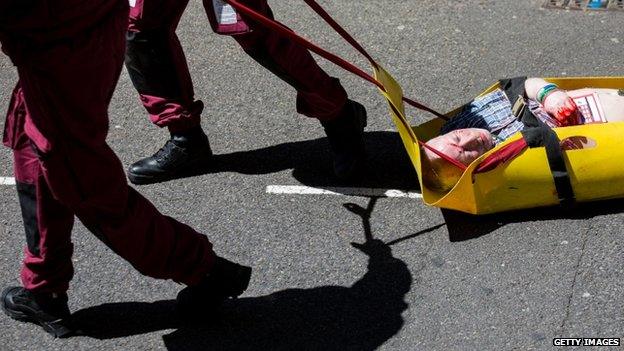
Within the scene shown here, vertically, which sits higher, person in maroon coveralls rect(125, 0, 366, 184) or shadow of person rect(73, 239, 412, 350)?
person in maroon coveralls rect(125, 0, 366, 184)

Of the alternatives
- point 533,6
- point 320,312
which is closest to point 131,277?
point 320,312

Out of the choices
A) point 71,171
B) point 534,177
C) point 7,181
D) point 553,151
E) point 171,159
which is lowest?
point 7,181

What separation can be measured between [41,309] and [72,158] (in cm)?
79

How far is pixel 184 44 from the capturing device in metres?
5.67

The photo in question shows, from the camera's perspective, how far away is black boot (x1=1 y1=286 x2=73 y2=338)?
3.45m

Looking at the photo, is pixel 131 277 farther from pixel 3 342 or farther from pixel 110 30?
pixel 110 30

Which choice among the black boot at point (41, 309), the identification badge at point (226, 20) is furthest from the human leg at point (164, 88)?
the black boot at point (41, 309)

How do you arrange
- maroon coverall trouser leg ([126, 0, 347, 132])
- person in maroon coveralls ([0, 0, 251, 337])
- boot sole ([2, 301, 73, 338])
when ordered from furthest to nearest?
maroon coverall trouser leg ([126, 0, 347, 132])
boot sole ([2, 301, 73, 338])
person in maroon coveralls ([0, 0, 251, 337])

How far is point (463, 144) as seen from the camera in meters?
3.98

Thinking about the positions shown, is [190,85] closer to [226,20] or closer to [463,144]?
[226,20]

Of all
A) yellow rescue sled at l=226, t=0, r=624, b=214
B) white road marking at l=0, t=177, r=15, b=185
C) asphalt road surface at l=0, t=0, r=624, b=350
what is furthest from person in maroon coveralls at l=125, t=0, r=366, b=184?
white road marking at l=0, t=177, r=15, b=185

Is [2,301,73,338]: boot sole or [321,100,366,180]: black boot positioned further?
[321,100,366,180]: black boot

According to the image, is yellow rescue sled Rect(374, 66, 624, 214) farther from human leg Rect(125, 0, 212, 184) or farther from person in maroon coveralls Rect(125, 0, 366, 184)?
human leg Rect(125, 0, 212, 184)

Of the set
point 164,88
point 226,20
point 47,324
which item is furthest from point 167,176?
point 47,324
